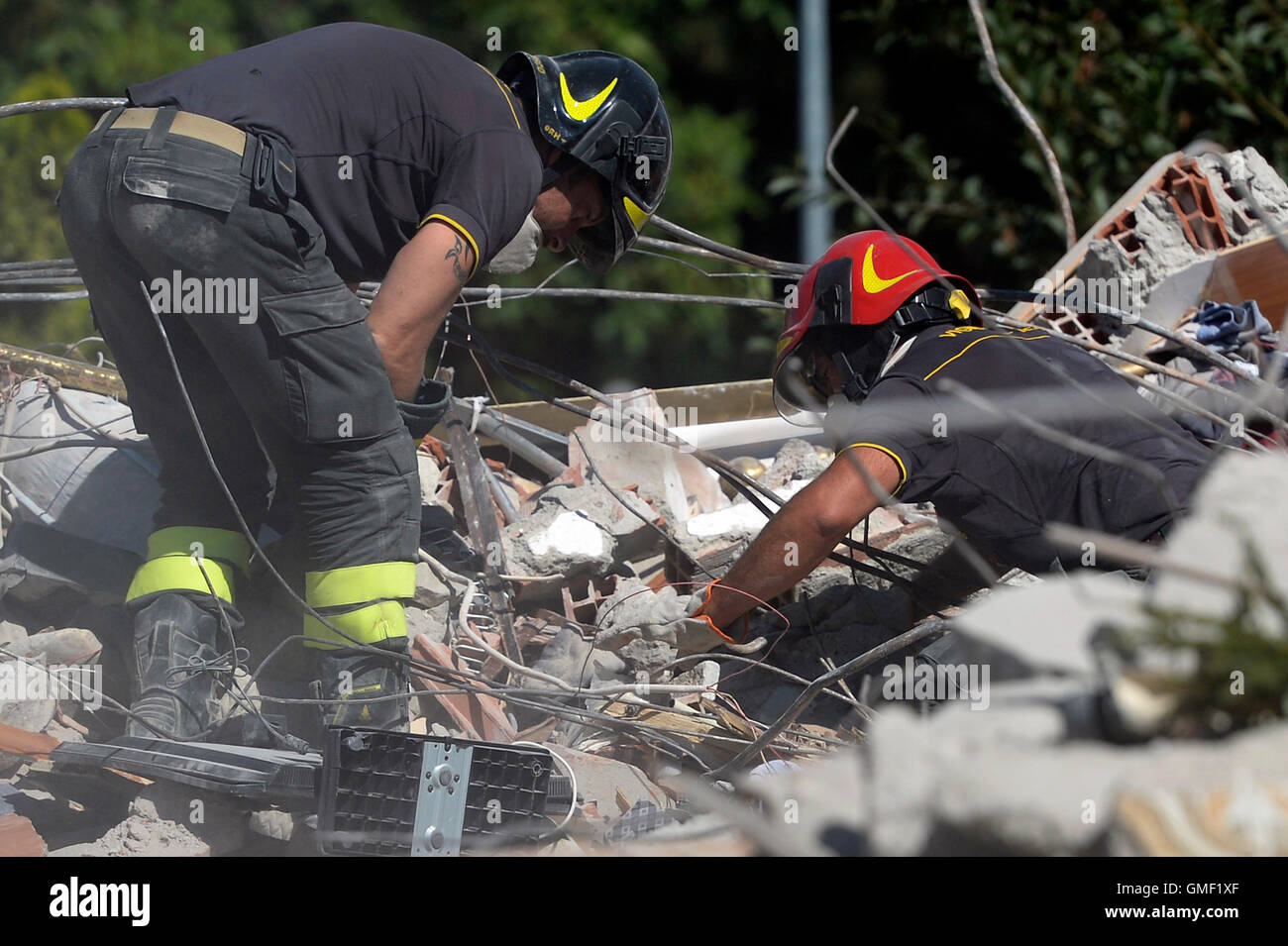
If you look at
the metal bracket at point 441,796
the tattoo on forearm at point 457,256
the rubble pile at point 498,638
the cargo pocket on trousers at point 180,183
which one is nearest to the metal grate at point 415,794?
the metal bracket at point 441,796

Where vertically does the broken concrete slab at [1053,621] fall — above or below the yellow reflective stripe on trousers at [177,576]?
above

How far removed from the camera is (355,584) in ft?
8.73

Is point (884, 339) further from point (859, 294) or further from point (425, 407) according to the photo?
point (425, 407)

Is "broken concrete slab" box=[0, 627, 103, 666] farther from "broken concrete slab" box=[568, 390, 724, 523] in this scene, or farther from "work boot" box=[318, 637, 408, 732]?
"broken concrete slab" box=[568, 390, 724, 523]

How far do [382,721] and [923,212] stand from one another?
15.5 feet

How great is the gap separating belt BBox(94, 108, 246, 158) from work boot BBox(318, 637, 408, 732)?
1164 millimetres

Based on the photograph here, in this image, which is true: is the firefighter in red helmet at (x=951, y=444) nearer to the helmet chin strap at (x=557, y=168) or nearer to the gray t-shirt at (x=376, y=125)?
the helmet chin strap at (x=557, y=168)

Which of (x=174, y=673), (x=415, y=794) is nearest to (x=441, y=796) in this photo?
(x=415, y=794)

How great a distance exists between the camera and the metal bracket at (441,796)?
7.66 feet

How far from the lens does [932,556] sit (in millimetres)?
Result: 3408

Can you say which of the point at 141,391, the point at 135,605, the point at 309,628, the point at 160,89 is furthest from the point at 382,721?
the point at 160,89

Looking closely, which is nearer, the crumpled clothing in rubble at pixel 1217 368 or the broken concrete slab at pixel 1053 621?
the broken concrete slab at pixel 1053 621

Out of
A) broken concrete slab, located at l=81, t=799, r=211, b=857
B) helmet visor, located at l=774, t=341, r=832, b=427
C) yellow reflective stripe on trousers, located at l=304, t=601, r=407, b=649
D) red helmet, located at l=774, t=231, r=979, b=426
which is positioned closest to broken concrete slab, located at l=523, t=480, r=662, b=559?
helmet visor, located at l=774, t=341, r=832, b=427

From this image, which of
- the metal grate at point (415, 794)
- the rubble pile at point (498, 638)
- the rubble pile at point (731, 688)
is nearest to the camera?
the rubble pile at point (731, 688)
